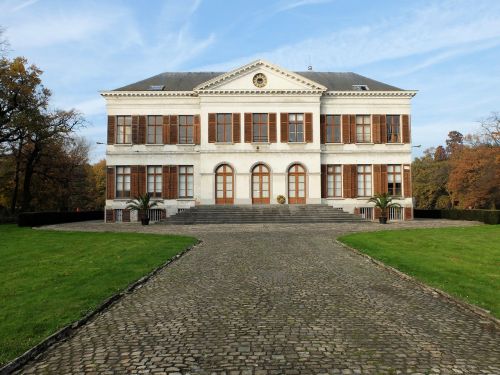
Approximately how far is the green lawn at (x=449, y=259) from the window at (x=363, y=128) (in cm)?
1572

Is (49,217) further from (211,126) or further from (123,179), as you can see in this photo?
(211,126)

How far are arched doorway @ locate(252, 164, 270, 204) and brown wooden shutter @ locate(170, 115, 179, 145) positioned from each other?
6526mm

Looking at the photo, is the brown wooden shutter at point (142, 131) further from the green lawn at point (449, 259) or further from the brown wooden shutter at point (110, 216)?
the green lawn at point (449, 259)

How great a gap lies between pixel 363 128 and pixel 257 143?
28.3ft

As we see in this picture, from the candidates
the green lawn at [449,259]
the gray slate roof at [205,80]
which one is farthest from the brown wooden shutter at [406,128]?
the green lawn at [449,259]

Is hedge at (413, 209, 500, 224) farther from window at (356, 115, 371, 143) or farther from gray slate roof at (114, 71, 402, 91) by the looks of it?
gray slate roof at (114, 71, 402, 91)

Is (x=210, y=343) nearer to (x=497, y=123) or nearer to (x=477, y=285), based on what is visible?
(x=477, y=285)

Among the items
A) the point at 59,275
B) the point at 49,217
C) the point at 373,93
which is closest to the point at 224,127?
the point at 373,93

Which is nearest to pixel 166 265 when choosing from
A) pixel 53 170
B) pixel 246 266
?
pixel 246 266

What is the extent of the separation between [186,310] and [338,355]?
284cm

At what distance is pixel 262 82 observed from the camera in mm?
32000

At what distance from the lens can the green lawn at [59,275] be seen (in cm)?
587

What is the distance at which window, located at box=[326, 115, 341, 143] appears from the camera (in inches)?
1297

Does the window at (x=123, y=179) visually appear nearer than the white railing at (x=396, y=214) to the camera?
Yes
